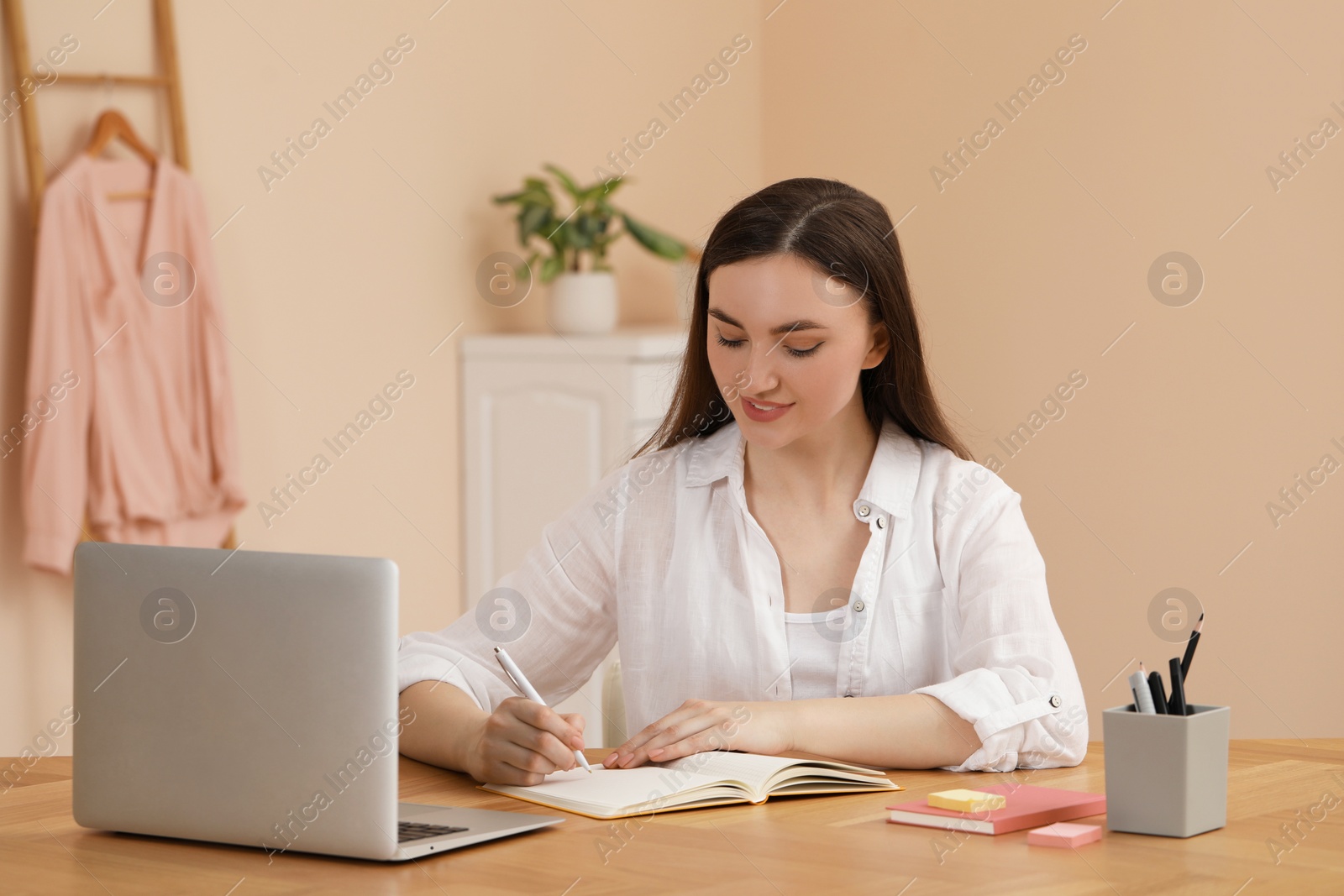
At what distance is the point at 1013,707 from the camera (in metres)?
1.52

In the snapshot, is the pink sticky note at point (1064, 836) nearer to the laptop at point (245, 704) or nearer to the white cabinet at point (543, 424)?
the laptop at point (245, 704)

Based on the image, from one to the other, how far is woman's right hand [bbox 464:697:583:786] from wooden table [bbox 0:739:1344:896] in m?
0.05

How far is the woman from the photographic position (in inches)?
60.6

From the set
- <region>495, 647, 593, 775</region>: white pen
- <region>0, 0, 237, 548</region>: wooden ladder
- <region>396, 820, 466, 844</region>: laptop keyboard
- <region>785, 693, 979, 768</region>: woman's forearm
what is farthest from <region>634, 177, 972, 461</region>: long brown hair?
<region>0, 0, 237, 548</region>: wooden ladder

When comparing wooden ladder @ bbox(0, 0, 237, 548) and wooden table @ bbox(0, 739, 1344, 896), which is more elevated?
wooden ladder @ bbox(0, 0, 237, 548)

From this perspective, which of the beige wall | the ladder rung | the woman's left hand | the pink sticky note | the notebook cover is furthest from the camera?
the beige wall

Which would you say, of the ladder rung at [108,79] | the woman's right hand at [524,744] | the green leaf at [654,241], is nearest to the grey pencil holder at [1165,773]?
the woman's right hand at [524,744]

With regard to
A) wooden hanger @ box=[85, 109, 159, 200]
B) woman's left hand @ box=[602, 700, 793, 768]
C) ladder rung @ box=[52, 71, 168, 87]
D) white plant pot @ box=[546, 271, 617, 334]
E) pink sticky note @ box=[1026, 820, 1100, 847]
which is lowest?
pink sticky note @ box=[1026, 820, 1100, 847]

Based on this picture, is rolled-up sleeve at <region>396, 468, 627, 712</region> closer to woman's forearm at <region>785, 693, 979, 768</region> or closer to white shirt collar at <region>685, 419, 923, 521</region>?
white shirt collar at <region>685, 419, 923, 521</region>

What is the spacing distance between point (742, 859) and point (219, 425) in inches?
76.8

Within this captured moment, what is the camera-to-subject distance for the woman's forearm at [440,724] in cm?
149

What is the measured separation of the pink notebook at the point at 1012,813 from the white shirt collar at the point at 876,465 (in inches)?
20.7

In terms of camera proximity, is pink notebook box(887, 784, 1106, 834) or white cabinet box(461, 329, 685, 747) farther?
white cabinet box(461, 329, 685, 747)

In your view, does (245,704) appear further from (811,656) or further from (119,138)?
(119,138)
